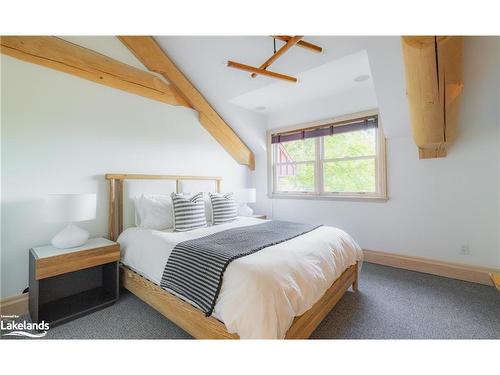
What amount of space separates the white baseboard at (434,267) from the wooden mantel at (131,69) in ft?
9.28

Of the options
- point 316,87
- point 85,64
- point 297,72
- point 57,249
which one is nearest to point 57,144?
point 85,64

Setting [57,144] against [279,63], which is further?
[279,63]

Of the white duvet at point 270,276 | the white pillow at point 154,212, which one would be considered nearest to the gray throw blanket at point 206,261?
the white duvet at point 270,276

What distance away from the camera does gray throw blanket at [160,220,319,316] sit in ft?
4.58

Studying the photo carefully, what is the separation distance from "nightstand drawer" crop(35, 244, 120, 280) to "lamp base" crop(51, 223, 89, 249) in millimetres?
141

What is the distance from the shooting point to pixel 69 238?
192cm

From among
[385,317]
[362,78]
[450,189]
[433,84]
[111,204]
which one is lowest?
[385,317]

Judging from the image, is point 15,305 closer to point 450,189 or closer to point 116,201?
point 116,201

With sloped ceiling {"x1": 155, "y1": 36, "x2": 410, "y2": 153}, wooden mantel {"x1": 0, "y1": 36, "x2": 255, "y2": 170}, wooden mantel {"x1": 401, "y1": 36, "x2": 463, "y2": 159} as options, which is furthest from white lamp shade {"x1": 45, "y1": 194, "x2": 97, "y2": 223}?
wooden mantel {"x1": 401, "y1": 36, "x2": 463, "y2": 159}

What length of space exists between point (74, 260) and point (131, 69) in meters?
2.21
